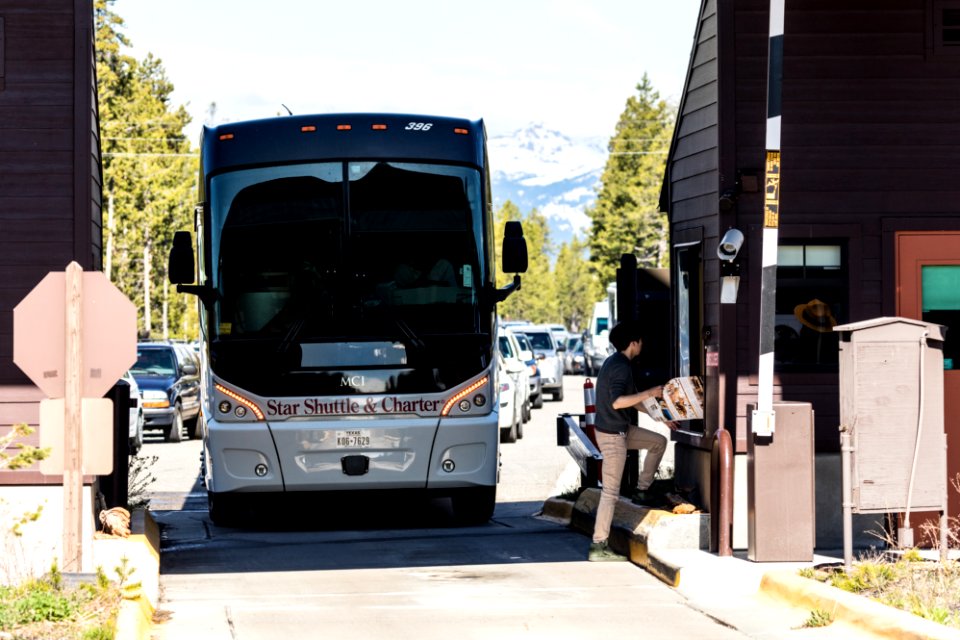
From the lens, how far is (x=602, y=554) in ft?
43.2

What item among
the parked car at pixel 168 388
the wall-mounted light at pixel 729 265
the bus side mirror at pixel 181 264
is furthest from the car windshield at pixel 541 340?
the wall-mounted light at pixel 729 265

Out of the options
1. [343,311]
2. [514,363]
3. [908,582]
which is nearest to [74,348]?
[343,311]

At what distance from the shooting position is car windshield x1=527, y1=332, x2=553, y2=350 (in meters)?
44.1

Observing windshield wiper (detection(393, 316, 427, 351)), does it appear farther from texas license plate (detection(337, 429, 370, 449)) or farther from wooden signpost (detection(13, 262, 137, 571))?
wooden signpost (detection(13, 262, 137, 571))

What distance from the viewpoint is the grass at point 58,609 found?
28.3 feet

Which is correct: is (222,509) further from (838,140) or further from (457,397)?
(838,140)

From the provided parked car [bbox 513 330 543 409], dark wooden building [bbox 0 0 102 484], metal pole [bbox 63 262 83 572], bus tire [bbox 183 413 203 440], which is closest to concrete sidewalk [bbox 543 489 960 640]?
metal pole [bbox 63 262 83 572]

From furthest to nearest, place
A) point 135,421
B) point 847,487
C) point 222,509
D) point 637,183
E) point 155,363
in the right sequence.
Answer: point 637,183, point 155,363, point 135,421, point 222,509, point 847,487

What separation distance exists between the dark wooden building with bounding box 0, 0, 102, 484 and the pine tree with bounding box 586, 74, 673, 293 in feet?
253

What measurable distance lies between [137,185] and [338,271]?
4052cm

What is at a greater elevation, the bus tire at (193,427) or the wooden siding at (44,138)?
the wooden siding at (44,138)

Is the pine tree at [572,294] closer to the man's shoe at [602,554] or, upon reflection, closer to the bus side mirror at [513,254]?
the bus side mirror at [513,254]

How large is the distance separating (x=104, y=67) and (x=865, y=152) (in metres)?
46.2

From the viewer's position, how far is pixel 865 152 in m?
13.2
